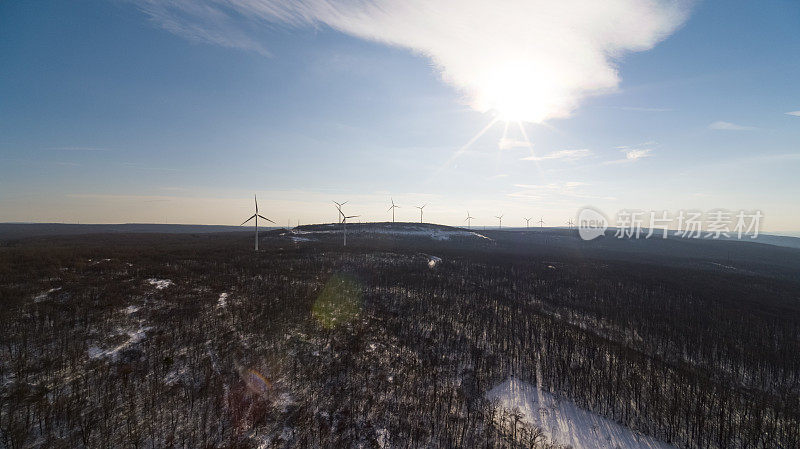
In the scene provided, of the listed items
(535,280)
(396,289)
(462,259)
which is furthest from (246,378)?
(462,259)

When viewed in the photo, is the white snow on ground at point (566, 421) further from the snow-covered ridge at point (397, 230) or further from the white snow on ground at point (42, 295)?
the snow-covered ridge at point (397, 230)

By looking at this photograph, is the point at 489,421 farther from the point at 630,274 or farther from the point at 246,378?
the point at 630,274

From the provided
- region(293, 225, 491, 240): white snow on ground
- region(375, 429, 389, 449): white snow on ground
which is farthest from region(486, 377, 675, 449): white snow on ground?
region(293, 225, 491, 240): white snow on ground

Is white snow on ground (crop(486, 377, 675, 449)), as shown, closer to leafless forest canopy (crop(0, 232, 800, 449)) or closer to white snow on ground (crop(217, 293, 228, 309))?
leafless forest canopy (crop(0, 232, 800, 449))

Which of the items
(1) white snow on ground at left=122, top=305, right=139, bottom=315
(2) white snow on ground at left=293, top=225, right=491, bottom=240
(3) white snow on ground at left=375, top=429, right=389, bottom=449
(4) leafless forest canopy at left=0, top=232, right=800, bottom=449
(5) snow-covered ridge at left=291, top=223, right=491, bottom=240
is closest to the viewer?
(3) white snow on ground at left=375, top=429, right=389, bottom=449

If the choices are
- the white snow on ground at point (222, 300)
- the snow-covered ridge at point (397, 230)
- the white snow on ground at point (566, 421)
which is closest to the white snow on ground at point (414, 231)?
the snow-covered ridge at point (397, 230)

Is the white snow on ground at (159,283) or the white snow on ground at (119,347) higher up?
the white snow on ground at (159,283)

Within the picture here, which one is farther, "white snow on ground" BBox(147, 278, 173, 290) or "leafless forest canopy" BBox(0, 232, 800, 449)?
"white snow on ground" BBox(147, 278, 173, 290)

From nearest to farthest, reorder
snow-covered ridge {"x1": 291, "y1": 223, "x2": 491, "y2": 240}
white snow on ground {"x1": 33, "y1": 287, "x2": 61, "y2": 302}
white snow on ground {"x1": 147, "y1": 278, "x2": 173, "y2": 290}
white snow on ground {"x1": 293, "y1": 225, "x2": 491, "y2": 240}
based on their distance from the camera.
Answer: white snow on ground {"x1": 33, "y1": 287, "x2": 61, "y2": 302} < white snow on ground {"x1": 147, "y1": 278, "x2": 173, "y2": 290} < snow-covered ridge {"x1": 291, "y1": 223, "x2": 491, "y2": 240} < white snow on ground {"x1": 293, "y1": 225, "x2": 491, "y2": 240}
